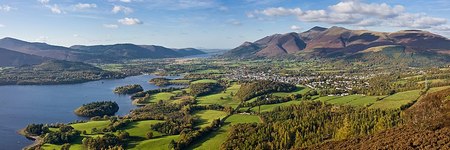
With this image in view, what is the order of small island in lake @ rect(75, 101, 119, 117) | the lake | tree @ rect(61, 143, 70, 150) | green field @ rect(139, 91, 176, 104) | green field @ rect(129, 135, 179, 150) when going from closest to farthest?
1. green field @ rect(129, 135, 179, 150)
2. tree @ rect(61, 143, 70, 150)
3. the lake
4. small island in lake @ rect(75, 101, 119, 117)
5. green field @ rect(139, 91, 176, 104)

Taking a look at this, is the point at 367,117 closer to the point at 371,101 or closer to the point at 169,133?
the point at 371,101

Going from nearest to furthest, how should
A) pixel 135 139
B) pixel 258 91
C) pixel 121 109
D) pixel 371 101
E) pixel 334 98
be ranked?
pixel 135 139, pixel 371 101, pixel 334 98, pixel 121 109, pixel 258 91

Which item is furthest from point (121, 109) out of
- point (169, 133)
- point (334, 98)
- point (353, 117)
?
point (353, 117)

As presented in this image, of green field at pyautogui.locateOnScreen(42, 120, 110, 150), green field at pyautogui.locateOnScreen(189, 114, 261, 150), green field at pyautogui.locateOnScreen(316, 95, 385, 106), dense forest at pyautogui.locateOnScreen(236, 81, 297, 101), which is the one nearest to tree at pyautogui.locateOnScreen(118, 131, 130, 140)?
green field at pyautogui.locateOnScreen(42, 120, 110, 150)

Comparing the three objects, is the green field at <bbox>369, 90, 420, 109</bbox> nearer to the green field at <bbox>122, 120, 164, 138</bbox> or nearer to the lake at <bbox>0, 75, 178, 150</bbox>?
the green field at <bbox>122, 120, 164, 138</bbox>

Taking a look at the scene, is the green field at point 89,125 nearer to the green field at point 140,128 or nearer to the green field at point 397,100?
the green field at point 140,128

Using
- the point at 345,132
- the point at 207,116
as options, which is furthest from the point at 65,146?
the point at 345,132
